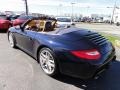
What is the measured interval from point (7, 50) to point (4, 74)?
2.48 m

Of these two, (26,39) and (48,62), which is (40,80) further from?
(26,39)

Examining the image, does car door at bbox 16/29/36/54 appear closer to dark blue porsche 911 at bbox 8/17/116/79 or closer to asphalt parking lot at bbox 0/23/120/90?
dark blue porsche 911 at bbox 8/17/116/79

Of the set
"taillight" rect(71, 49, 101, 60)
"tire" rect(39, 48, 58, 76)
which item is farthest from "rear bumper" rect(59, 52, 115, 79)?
"tire" rect(39, 48, 58, 76)

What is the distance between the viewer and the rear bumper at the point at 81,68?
359 centimetres

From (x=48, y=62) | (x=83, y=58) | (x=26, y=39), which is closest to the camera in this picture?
(x=83, y=58)

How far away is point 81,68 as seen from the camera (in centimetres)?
363

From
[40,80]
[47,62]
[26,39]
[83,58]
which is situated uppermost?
[26,39]

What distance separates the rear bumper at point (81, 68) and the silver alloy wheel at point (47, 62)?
41 cm

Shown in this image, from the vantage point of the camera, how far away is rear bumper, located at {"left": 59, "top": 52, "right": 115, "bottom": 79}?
359 centimetres

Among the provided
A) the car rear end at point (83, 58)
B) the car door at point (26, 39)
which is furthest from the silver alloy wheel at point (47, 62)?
the car door at point (26, 39)

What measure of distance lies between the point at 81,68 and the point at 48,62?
41.1 inches

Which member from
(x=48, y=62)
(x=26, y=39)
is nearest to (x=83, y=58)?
(x=48, y=62)

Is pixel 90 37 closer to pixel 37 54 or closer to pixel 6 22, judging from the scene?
pixel 37 54

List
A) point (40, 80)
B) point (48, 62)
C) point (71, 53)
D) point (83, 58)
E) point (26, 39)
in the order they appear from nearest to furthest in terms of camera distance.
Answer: point (83, 58)
point (71, 53)
point (40, 80)
point (48, 62)
point (26, 39)
